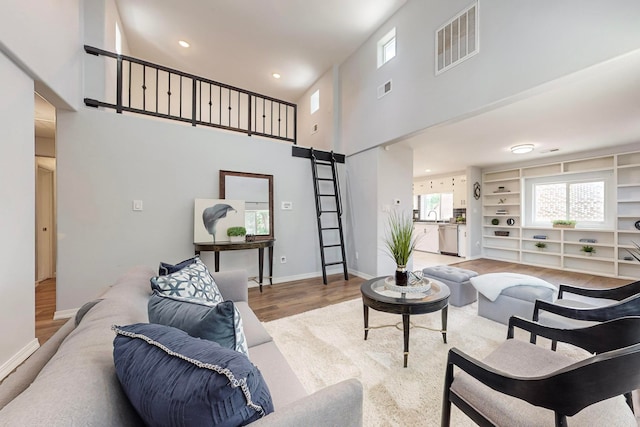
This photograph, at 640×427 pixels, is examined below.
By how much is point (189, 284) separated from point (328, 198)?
3313 millimetres

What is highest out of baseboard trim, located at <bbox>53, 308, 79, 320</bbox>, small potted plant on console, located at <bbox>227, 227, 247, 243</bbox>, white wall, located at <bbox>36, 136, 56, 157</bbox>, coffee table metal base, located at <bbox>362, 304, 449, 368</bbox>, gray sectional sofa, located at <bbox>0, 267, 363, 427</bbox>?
white wall, located at <bbox>36, 136, 56, 157</bbox>

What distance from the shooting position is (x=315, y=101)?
560cm

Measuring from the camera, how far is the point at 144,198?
3.05m

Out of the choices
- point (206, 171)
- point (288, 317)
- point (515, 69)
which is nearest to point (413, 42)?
point (515, 69)

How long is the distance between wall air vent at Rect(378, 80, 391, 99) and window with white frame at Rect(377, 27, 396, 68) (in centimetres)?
37

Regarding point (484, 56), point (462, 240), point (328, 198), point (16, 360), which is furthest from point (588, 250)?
point (16, 360)

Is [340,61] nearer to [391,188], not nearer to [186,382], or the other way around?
[391,188]

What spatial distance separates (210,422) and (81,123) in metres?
3.60

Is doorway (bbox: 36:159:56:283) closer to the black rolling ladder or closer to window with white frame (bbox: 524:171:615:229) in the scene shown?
the black rolling ladder

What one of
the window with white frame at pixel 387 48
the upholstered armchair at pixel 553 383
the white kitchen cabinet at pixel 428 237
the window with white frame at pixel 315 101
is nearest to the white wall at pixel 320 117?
the window with white frame at pixel 315 101

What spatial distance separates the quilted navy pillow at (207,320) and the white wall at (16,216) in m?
1.82

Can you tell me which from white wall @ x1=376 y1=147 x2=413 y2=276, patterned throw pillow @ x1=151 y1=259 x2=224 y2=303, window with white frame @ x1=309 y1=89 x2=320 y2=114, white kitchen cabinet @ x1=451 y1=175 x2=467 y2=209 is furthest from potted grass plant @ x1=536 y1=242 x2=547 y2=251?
patterned throw pillow @ x1=151 y1=259 x2=224 y2=303

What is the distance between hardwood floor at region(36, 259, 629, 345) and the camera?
106 inches

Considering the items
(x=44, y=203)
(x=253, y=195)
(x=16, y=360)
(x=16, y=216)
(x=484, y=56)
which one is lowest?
(x=16, y=360)
